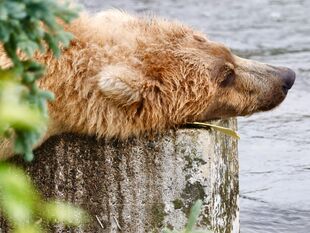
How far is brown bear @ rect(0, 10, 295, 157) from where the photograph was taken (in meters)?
3.82

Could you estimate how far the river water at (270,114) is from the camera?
6.37m

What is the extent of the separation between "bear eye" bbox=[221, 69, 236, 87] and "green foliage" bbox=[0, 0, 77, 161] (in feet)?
9.22

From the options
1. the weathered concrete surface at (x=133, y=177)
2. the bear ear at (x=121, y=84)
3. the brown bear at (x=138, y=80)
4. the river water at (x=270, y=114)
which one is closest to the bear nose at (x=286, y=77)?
the brown bear at (x=138, y=80)

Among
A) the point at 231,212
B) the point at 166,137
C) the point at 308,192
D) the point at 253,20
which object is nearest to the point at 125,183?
the point at 166,137

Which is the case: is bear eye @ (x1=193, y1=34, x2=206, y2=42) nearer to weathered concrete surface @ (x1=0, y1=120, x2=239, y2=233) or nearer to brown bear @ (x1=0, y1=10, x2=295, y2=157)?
brown bear @ (x1=0, y1=10, x2=295, y2=157)

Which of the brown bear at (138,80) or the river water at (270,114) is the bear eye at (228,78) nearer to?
the brown bear at (138,80)

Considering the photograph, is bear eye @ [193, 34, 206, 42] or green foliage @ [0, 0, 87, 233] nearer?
green foliage @ [0, 0, 87, 233]

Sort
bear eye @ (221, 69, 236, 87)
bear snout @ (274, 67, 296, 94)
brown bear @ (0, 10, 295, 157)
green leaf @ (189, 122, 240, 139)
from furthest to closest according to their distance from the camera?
bear snout @ (274, 67, 296, 94)
bear eye @ (221, 69, 236, 87)
green leaf @ (189, 122, 240, 139)
brown bear @ (0, 10, 295, 157)

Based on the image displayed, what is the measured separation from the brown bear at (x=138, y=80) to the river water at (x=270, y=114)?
1918 mm

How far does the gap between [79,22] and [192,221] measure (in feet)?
6.81

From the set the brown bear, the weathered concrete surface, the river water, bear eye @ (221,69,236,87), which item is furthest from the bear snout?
the river water

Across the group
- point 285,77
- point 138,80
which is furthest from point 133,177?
point 285,77

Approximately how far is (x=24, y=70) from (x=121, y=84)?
2.35 meters

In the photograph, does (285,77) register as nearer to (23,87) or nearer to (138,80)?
(138,80)
